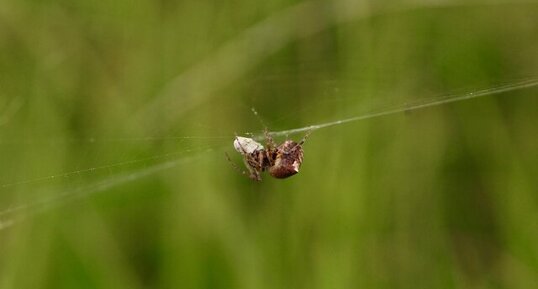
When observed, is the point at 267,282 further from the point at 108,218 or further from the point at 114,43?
the point at 114,43

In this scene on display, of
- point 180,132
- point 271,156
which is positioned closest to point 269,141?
point 271,156

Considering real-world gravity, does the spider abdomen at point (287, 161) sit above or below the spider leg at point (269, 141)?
below

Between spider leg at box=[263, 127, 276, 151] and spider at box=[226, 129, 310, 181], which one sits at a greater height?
spider leg at box=[263, 127, 276, 151]

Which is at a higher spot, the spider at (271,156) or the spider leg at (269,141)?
the spider leg at (269,141)

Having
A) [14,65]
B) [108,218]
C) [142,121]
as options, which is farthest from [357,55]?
[14,65]

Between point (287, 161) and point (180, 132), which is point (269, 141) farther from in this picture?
point (180, 132)

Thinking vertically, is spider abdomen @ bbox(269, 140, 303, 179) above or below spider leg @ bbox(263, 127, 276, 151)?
below
